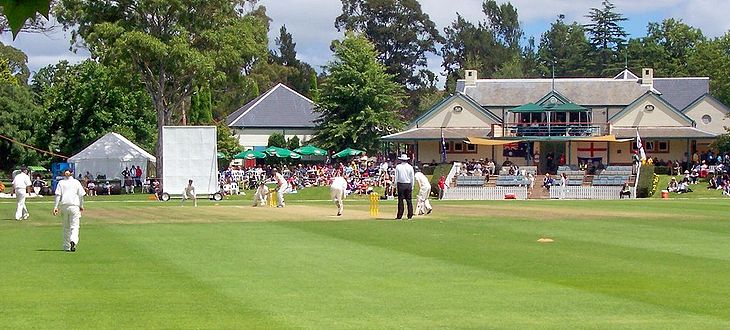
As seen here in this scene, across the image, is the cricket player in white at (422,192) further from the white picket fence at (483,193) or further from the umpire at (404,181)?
the white picket fence at (483,193)

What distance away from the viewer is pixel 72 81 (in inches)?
2862

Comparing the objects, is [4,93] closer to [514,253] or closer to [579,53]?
[514,253]

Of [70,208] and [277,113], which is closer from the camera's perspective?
[70,208]

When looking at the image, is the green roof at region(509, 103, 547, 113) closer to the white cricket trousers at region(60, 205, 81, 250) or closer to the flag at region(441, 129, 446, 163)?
the flag at region(441, 129, 446, 163)

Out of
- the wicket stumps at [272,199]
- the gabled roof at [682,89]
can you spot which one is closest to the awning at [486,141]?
the gabled roof at [682,89]

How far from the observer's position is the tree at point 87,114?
71.4 metres

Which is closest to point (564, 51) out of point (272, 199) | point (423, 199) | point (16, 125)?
point (16, 125)

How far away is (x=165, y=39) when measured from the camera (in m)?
58.4

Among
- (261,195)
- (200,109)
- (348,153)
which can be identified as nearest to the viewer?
(261,195)

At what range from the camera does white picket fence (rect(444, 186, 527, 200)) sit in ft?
177

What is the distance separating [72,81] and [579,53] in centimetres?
8308

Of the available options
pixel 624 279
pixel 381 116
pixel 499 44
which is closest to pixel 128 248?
pixel 624 279

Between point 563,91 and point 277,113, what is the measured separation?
32067 mm

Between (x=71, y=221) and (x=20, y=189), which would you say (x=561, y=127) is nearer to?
(x=20, y=189)
